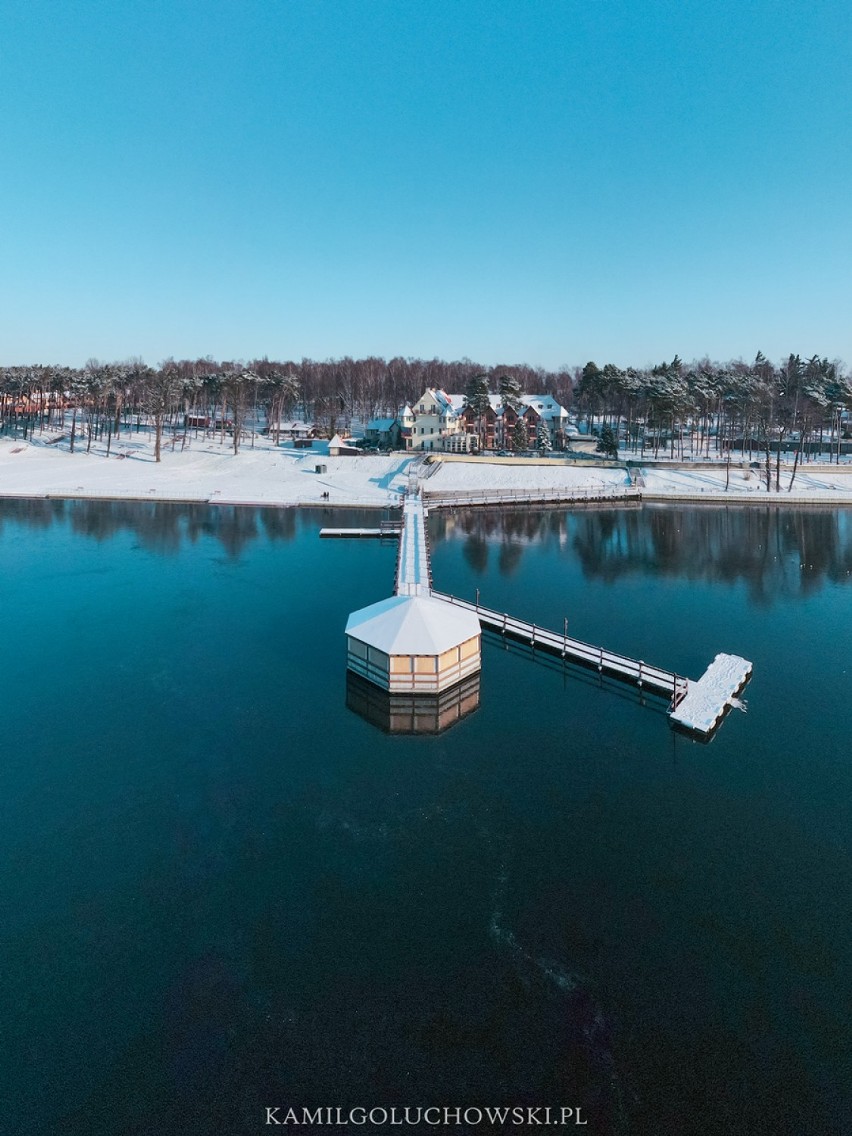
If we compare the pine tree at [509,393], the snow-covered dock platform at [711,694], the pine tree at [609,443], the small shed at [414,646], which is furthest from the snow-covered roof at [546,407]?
the small shed at [414,646]

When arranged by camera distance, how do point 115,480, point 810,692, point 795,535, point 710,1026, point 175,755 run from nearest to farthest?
point 710,1026 < point 175,755 < point 810,692 < point 795,535 < point 115,480

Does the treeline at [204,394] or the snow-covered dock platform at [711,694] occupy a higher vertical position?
the treeline at [204,394]

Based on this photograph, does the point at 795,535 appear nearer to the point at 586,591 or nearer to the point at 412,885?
the point at 586,591

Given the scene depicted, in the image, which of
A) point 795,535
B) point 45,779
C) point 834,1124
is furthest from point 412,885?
point 795,535

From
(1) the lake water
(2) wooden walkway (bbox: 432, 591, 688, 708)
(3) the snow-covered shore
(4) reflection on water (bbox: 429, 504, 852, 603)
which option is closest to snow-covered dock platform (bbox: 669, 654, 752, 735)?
(2) wooden walkway (bbox: 432, 591, 688, 708)

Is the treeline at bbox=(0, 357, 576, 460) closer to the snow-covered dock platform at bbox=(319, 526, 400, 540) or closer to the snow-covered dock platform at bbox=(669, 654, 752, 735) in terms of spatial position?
the snow-covered dock platform at bbox=(319, 526, 400, 540)

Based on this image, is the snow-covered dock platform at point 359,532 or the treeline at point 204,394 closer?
the snow-covered dock platform at point 359,532

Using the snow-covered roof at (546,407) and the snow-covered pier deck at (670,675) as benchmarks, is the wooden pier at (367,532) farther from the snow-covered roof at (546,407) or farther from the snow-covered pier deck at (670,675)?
the snow-covered roof at (546,407)
